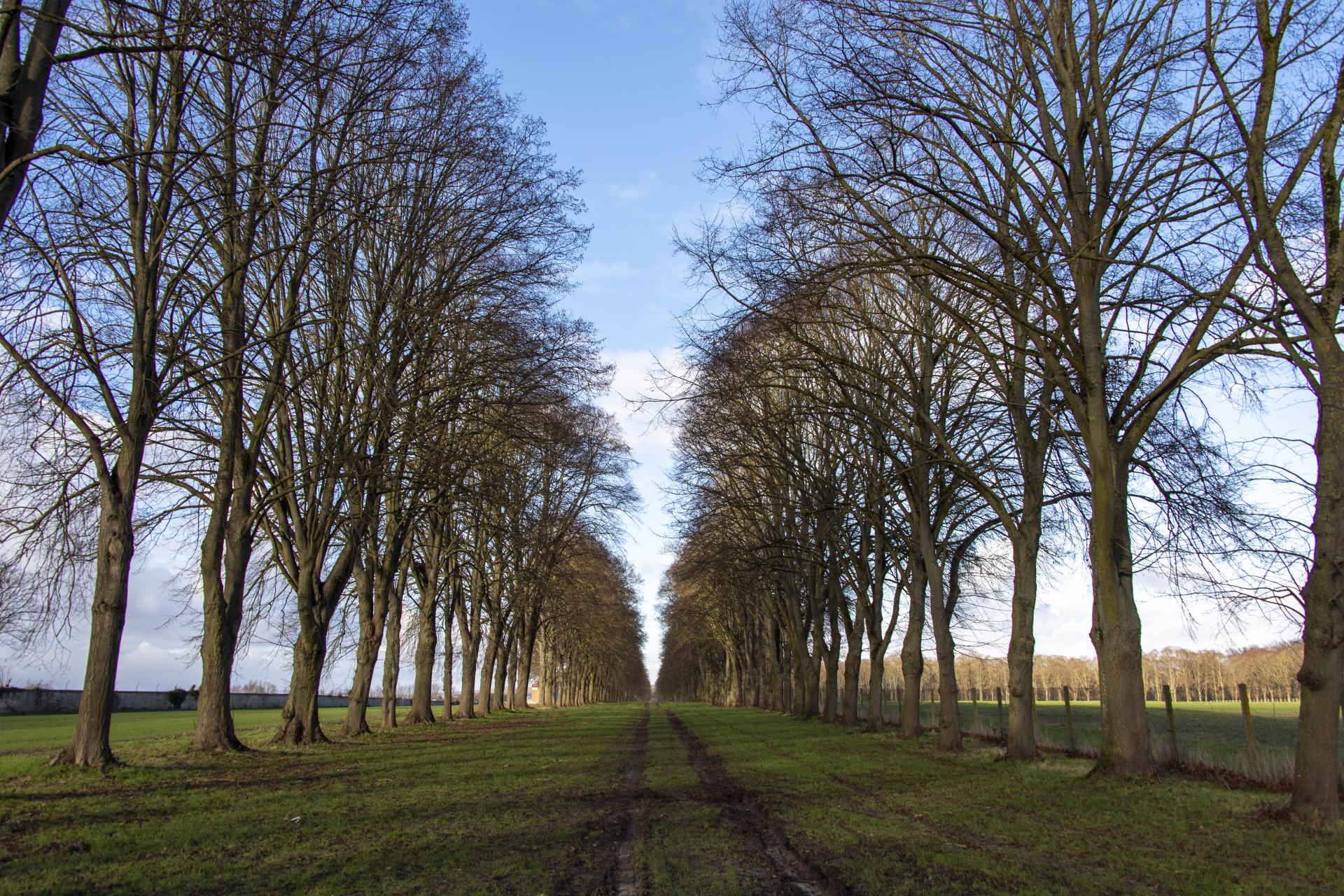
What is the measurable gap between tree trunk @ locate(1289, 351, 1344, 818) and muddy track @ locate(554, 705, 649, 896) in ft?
21.8

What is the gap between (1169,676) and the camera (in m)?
53.6

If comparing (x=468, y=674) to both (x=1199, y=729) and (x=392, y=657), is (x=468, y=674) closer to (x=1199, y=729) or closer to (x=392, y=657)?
(x=392, y=657)

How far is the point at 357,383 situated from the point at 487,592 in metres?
18.3

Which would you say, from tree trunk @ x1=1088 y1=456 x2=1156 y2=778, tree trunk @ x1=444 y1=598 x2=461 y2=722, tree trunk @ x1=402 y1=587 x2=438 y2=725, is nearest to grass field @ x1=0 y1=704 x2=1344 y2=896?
tree trunk @ x1=1088 y1=456 x2=1156 y2=778

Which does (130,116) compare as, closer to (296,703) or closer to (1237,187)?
(296,703)

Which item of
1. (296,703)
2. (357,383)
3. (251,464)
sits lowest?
(296,703)

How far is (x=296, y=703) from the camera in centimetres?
1800

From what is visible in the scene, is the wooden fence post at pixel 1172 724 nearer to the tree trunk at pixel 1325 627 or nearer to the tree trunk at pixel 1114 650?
the tree trunk at pixel 1114 650

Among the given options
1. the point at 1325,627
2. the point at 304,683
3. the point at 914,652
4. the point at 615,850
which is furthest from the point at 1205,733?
the point at 615,850

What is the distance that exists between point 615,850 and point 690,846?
689 mm

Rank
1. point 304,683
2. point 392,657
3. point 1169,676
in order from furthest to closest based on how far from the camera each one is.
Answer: point 1169,676 < point 392,657 < point 304,683

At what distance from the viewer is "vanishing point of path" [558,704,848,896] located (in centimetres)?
628

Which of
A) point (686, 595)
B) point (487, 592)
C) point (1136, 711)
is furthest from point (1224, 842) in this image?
point (686, 595)

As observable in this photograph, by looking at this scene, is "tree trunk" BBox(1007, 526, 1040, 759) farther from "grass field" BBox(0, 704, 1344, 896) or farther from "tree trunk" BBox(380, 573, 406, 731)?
"tree trunk" BBox(380, 573, 406, 731)
